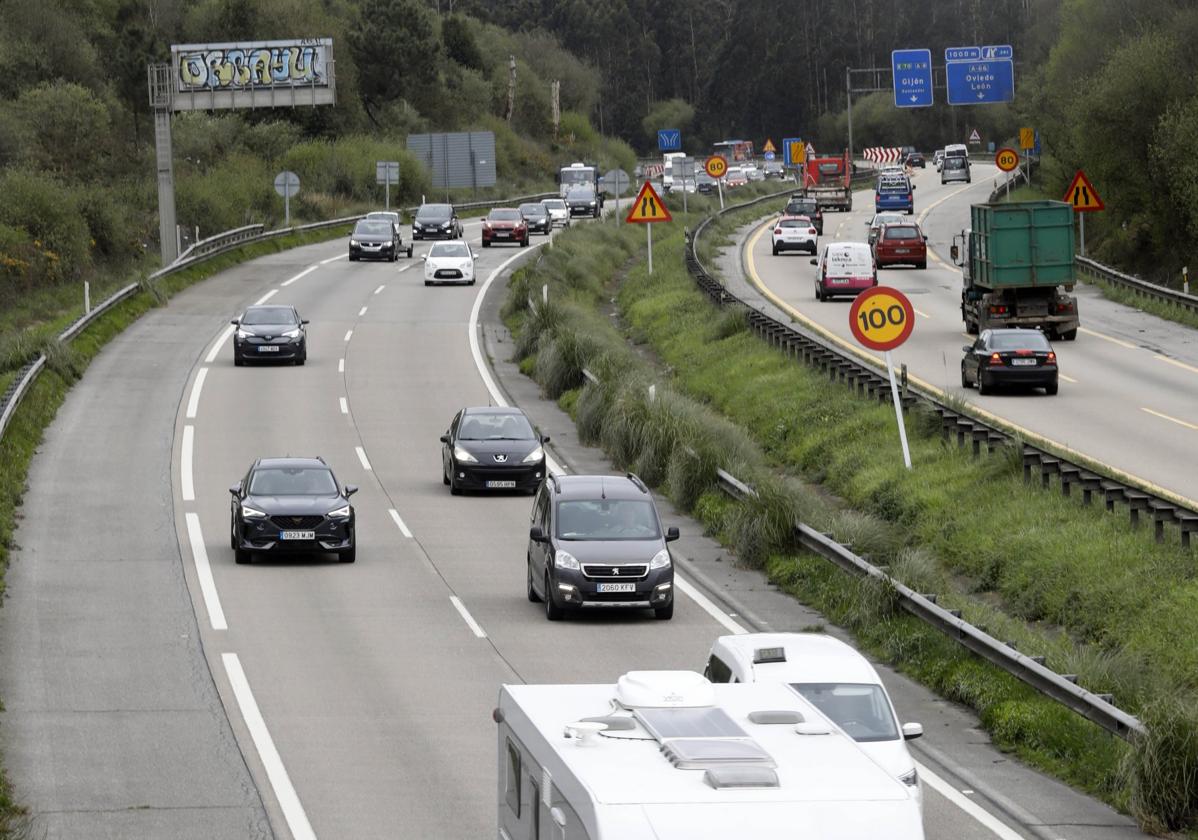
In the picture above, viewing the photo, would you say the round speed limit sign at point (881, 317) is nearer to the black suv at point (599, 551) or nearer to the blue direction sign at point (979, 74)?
the black suv at point (599, 551)

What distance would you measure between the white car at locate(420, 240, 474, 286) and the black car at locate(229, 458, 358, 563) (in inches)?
1377

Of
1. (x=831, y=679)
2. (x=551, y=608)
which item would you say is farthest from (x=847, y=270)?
(x=831, y=679)

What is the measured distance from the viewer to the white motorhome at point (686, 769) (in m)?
7.44

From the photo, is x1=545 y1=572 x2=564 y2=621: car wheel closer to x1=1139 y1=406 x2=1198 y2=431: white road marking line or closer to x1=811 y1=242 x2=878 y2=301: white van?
x1=1139 y1=406 x2=1198 y2=431: white road marking line

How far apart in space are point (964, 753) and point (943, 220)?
75.1m

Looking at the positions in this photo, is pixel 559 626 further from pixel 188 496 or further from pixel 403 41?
pixel 403 41

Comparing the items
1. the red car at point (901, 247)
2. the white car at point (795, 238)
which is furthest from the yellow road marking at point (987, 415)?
the red car at point (901, 247)

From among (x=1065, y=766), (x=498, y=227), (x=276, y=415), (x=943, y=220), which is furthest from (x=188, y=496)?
(x=943, y=220)

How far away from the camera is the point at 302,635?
2119 centimetres

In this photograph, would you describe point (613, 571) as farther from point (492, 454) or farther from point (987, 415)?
Result: point (987, 415)

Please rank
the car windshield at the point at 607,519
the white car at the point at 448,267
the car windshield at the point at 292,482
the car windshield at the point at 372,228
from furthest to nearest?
the car windshield at the point at 372,228
the white car at the point at 448,267
the car windshield at the point at 292,482
the car windshield at the point at 607,519

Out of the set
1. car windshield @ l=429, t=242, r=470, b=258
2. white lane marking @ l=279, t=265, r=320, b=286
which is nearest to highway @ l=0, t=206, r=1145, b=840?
white lane marking @ l=279, t=265, r=320, b=286

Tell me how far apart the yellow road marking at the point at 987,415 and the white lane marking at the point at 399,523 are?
32.2ft

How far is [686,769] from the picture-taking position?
7.83m
